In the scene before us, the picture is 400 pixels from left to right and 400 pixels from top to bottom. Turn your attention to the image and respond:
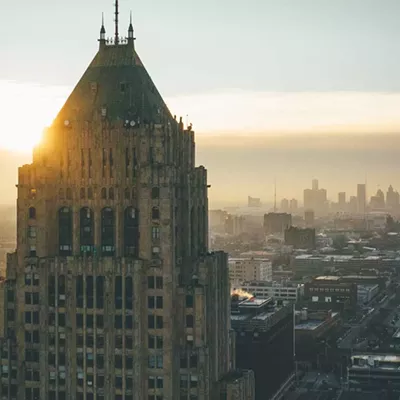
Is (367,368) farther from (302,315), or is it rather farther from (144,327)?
(144,327)

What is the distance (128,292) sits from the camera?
215 ft

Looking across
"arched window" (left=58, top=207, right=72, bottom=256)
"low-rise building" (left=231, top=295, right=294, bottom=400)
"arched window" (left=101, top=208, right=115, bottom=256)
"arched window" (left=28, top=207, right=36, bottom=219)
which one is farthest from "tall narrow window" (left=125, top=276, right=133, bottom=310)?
"low-rise building" (left=231, top=295, right=294, bottom=400)

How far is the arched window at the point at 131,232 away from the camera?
Answer: 66.3 meters

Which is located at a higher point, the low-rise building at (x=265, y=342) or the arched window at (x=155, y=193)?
the arched window at (x=155, y=193)

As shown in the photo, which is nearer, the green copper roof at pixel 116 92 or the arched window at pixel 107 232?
the arched window at pixel 107 232

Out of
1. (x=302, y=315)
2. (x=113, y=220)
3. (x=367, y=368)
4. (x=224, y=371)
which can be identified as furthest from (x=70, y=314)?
(x=302, y=315)

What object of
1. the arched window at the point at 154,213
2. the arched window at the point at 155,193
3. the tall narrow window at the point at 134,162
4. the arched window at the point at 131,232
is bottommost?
the arched window at the point at 131,232

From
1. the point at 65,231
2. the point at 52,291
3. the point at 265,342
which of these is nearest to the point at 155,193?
the point at 65,231

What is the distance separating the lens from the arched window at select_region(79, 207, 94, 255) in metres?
67.0

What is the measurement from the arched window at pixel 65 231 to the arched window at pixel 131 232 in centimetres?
437

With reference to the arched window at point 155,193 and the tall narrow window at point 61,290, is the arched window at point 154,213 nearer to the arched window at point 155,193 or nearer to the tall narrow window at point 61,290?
the arched window at point 155,193

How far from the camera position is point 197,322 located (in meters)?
65.8

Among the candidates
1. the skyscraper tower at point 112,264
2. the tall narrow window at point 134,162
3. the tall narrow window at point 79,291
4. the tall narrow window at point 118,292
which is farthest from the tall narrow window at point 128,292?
the tall narrow window at point 134,162

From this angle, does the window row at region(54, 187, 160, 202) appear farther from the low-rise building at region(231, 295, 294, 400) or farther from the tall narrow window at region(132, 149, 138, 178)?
the low-rise building at region(231, 295, 294, 400)
